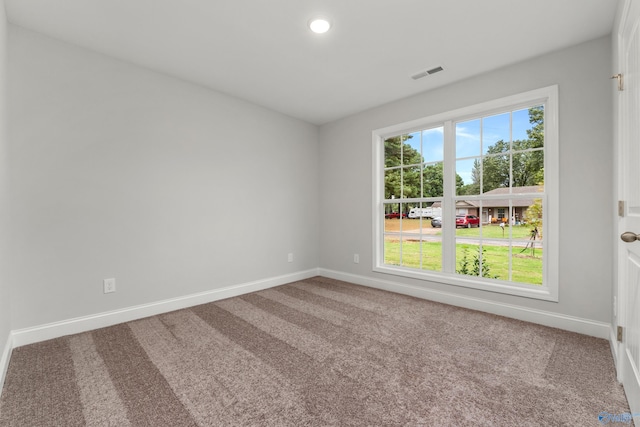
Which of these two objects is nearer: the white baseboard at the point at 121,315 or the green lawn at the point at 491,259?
the white baseboard at the point at 121,315

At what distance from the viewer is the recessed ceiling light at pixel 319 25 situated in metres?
2.17

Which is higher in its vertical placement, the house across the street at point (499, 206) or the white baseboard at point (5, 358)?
the house across the street at point (499, 206)

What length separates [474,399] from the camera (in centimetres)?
155

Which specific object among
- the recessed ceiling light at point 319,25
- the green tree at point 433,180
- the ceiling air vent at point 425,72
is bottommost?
the green tree at point 433,180

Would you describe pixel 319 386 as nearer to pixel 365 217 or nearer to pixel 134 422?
pixel 134 422

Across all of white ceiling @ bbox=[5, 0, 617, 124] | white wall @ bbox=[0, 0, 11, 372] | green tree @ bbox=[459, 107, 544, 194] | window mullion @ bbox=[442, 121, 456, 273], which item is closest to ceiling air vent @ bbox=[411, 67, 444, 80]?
white ceiling @ bbox=[5, 0, 617, 124]

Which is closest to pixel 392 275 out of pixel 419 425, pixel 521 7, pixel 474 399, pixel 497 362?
pixel 497 362

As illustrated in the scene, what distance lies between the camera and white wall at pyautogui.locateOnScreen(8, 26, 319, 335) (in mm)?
2254

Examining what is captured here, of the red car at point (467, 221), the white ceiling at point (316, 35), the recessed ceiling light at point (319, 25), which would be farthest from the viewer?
the red car at point (467, 221)

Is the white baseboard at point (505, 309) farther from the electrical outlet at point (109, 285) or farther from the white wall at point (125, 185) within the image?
the electrical outlet at point (109, 285)

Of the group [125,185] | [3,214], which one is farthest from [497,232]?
[3,214]

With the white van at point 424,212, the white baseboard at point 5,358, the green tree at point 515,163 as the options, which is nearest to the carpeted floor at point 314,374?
the white baseboard at point 5,358

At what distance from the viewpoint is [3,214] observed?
6.19 feet

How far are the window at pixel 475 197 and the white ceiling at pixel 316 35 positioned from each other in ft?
1.83
